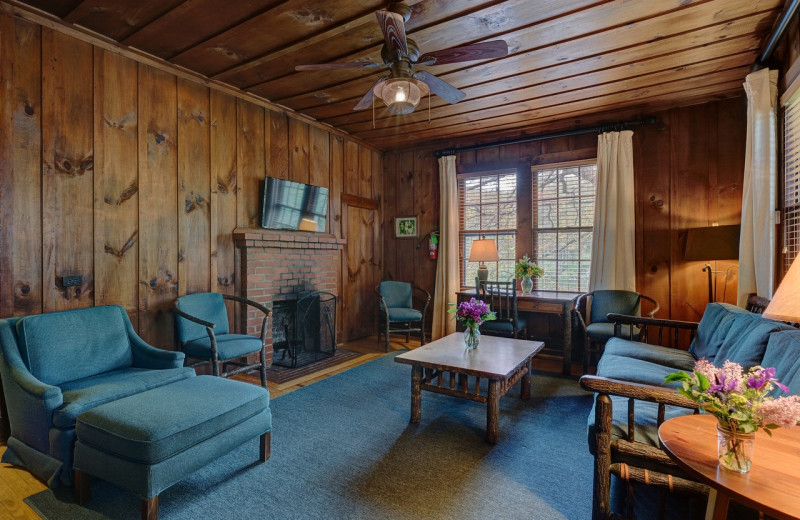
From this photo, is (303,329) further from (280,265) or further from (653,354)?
(653,354)

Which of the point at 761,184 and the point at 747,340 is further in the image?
the point at 761,184

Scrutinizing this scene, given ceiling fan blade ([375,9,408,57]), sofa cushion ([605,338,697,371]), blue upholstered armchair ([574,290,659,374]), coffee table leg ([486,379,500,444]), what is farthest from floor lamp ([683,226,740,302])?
ceiling fan blade ([375,9,408,57])

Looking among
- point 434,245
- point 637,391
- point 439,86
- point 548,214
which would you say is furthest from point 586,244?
point 637,391

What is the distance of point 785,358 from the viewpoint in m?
1.59

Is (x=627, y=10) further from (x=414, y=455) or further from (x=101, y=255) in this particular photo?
(x=101, y=255)

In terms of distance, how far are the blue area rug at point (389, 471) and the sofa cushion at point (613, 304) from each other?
1248 mm

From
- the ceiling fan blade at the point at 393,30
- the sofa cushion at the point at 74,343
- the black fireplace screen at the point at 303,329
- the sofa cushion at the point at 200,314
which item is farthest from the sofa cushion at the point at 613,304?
the sofa cushion at the point at 74,343

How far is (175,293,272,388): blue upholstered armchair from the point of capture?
2852mm

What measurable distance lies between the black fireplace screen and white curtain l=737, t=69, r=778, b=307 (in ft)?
12.5

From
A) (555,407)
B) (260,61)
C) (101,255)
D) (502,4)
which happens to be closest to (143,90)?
(260,61)

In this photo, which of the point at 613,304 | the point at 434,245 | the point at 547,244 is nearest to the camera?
the point at 613,304

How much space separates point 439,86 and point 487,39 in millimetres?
531

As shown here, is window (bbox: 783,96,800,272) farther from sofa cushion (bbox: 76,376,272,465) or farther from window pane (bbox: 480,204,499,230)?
sofa cushion (bbox: 76,376,272,465)

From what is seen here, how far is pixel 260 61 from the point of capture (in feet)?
9.96
